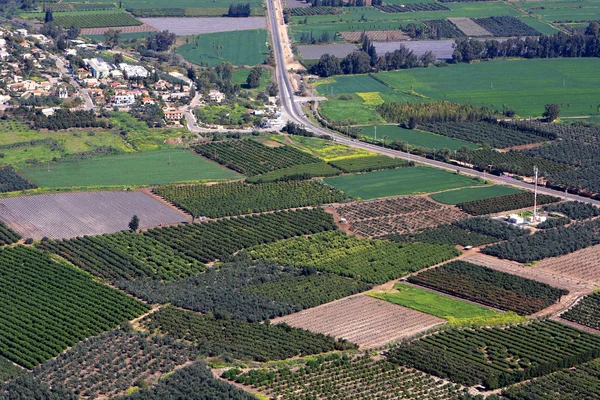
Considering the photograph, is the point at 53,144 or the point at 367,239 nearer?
the point at 367,239

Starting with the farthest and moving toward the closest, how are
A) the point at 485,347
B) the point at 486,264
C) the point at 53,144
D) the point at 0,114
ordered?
the point at 0,114 < the point at 53,144 < the point at 486,264 < the point at 485,347

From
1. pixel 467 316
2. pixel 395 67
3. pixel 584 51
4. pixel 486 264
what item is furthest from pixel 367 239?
pixel 584 51

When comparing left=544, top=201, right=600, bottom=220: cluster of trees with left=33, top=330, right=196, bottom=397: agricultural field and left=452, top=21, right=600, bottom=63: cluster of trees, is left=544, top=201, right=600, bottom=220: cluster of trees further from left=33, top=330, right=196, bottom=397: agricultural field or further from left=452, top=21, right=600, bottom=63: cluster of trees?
left=452, top=21, right=600, bottom=63: cluster of trees

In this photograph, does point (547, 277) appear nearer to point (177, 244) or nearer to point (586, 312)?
point (586, 312)

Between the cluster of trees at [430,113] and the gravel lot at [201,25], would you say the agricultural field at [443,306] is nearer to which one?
the cluster of trees at [430,113]

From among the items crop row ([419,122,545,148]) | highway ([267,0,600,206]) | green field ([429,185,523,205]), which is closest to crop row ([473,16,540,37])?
highway ([267,0,600,206])

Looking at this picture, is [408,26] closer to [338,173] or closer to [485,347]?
[338,173]
